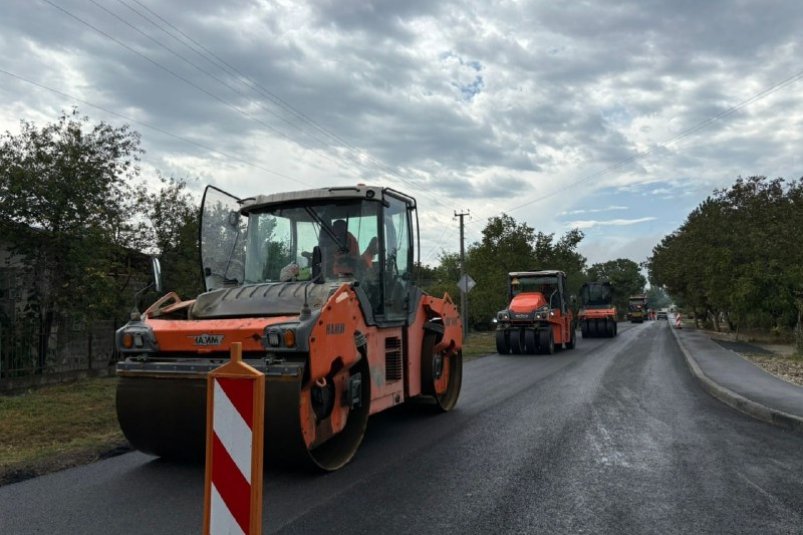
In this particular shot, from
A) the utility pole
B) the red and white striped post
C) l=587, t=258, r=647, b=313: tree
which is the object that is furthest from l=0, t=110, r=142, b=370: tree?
l=587, t=258, r=647, b=313: tree

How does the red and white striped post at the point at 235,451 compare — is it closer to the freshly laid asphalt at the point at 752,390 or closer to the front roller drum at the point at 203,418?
the front roller drum at the point at 203,418

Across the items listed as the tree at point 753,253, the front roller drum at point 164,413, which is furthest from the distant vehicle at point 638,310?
the front roller drum at point 164,413

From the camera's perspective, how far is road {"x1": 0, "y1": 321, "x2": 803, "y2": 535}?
4.29 m

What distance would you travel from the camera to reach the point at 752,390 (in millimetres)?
10258

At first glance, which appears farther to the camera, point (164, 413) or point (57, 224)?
point (57, 224)

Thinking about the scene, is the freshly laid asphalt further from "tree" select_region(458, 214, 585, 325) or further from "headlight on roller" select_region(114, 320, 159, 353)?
"tree" select_region(458, 214, 585, 325)

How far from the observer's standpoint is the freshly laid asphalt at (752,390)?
319 inches

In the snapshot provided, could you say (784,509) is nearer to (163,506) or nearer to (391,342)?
(391,342)

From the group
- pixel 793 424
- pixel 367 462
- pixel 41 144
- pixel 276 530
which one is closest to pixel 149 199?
pixel 41 144

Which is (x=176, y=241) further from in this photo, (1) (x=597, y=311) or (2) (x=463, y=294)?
(1) (x=597, y=311)

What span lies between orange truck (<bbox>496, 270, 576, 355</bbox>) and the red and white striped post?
18.5 metres

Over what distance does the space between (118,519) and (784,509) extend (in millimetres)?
4991

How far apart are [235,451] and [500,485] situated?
3.07 m

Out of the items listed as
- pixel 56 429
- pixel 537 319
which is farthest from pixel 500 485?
pixel 537 319
